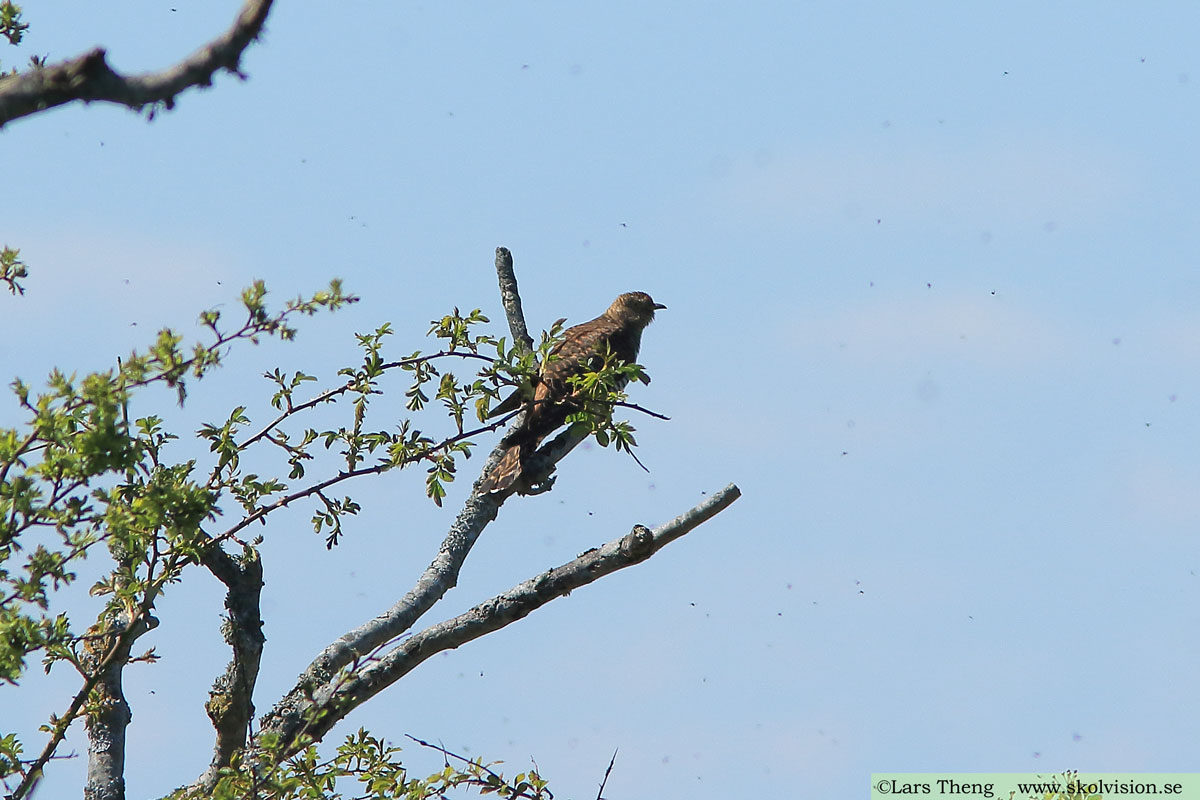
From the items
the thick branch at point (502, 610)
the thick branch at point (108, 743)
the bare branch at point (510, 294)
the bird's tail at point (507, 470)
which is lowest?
the thick branch at point (108, 743)

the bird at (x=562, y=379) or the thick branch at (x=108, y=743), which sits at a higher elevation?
the bird at (x=562, y=379)

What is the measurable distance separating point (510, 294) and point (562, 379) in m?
0.63

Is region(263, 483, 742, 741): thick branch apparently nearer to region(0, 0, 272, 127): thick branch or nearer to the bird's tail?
the bird's tail

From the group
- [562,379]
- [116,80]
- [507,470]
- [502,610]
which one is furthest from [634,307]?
[116,80]

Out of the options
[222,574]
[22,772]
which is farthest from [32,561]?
[222,574]

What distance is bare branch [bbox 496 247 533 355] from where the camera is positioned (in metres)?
8.23

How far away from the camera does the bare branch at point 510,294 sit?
8.23m

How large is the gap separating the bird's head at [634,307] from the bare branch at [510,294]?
147 inches

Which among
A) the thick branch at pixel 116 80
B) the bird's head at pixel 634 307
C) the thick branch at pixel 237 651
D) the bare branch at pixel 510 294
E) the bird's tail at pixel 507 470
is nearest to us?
the thick branch at pixel 116 80

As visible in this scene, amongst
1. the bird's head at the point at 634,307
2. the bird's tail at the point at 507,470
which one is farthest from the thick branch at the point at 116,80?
the bird's head at the point at 634,307

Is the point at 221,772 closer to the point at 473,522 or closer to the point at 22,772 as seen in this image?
the point at 22,772

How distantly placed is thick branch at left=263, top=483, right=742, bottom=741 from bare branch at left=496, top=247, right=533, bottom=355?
2.16m

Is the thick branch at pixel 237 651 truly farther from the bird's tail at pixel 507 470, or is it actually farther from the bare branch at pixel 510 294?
the bare branch at pixel 510 294

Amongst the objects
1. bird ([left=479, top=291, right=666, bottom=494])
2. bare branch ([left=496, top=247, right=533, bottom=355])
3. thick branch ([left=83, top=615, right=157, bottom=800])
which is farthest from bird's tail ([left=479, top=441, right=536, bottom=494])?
thick branch ([left=83, top=615, right=157, bottom=800])
